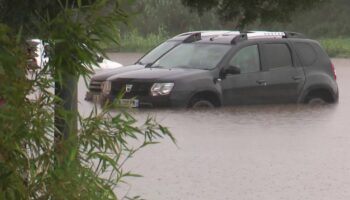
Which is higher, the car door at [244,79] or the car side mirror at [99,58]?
the car side mirror at [99,58]

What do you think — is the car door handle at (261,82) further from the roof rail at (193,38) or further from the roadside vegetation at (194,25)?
the roadside vegetation at (194,25)

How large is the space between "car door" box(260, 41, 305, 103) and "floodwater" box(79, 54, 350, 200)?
23 centimetres

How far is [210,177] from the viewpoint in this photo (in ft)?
45.8

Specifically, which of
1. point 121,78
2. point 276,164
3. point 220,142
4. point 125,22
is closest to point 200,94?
point 121,78

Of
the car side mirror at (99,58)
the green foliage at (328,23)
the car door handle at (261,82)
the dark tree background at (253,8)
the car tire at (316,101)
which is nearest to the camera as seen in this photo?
the car side mirror at (99,58)

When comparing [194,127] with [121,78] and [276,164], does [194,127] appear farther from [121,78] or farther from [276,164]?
[276,164]

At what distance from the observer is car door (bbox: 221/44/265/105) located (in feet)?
67.7

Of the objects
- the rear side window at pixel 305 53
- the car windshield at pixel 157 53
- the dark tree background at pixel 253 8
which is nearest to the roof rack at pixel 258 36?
the rear side window at pixel 305 53

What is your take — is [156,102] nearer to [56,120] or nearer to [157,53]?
[157,53]

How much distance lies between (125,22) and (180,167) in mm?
8160

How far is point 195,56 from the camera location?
21000 mm

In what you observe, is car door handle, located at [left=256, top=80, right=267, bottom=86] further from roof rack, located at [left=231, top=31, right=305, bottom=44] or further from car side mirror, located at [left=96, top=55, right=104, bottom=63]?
car side mirror, located at [left=96, top=55, right=104, bottom=63]

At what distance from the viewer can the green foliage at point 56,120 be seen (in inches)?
246

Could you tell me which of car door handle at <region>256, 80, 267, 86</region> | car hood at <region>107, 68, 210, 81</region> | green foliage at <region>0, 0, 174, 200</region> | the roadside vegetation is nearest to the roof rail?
car hood at <region>107, 68, 210, 81</region>
